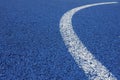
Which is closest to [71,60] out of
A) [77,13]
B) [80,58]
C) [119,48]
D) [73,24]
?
[80,58]

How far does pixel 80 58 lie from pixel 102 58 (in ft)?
0.89

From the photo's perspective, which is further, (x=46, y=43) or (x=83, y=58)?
(x=46, y=43)

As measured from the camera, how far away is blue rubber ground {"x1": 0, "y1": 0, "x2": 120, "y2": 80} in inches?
96.7

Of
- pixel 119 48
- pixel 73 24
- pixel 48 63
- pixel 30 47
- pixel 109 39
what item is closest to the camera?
pixel 48 63

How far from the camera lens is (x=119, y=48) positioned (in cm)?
328

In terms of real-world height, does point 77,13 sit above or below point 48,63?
below

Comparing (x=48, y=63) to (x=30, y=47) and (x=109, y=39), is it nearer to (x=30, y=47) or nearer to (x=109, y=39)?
(x=30, y=47)

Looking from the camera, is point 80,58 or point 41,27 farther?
point 41,27

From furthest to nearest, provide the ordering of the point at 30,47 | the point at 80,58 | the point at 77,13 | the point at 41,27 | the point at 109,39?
the point at 77,13
the point at 41,27
the point at 109,39
the point at 30,47
the point at 80,58

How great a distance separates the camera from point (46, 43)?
10.7 ft

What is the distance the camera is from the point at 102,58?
2.89 meters

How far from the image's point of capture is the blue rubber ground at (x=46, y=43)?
2455mm

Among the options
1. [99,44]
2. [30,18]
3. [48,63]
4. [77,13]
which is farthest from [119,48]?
[77,13]

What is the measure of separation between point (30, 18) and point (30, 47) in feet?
5.30
